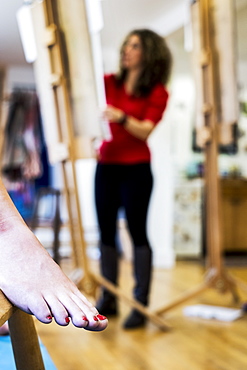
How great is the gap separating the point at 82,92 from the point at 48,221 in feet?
5.88

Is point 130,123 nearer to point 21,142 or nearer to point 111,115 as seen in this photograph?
point 111,115

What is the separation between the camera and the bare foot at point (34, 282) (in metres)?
0.50

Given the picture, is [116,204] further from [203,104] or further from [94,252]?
[94,252]

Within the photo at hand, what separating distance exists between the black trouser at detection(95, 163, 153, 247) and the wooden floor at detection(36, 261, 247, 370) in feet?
1.14

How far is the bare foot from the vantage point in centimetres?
50

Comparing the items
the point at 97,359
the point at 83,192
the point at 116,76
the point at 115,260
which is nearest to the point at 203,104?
the point at 116,76

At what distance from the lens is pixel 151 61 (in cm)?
187

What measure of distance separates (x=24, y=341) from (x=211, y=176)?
1.55m

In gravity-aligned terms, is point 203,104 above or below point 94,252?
above

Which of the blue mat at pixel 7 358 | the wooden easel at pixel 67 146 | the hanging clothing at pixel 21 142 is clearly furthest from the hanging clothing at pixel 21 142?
the blue mat at pixel 7 358

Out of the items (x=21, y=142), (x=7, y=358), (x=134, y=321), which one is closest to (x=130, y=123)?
(x=134, y=321)

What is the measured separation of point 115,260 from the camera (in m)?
1.95

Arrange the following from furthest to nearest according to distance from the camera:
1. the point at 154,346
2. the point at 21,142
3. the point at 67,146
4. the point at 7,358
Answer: the point at 21,142, the point at 67,146, the point at 154,346, the point at 7,358

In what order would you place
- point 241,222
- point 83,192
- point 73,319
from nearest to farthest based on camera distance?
point 73,319, point 241,222, point 83,192
